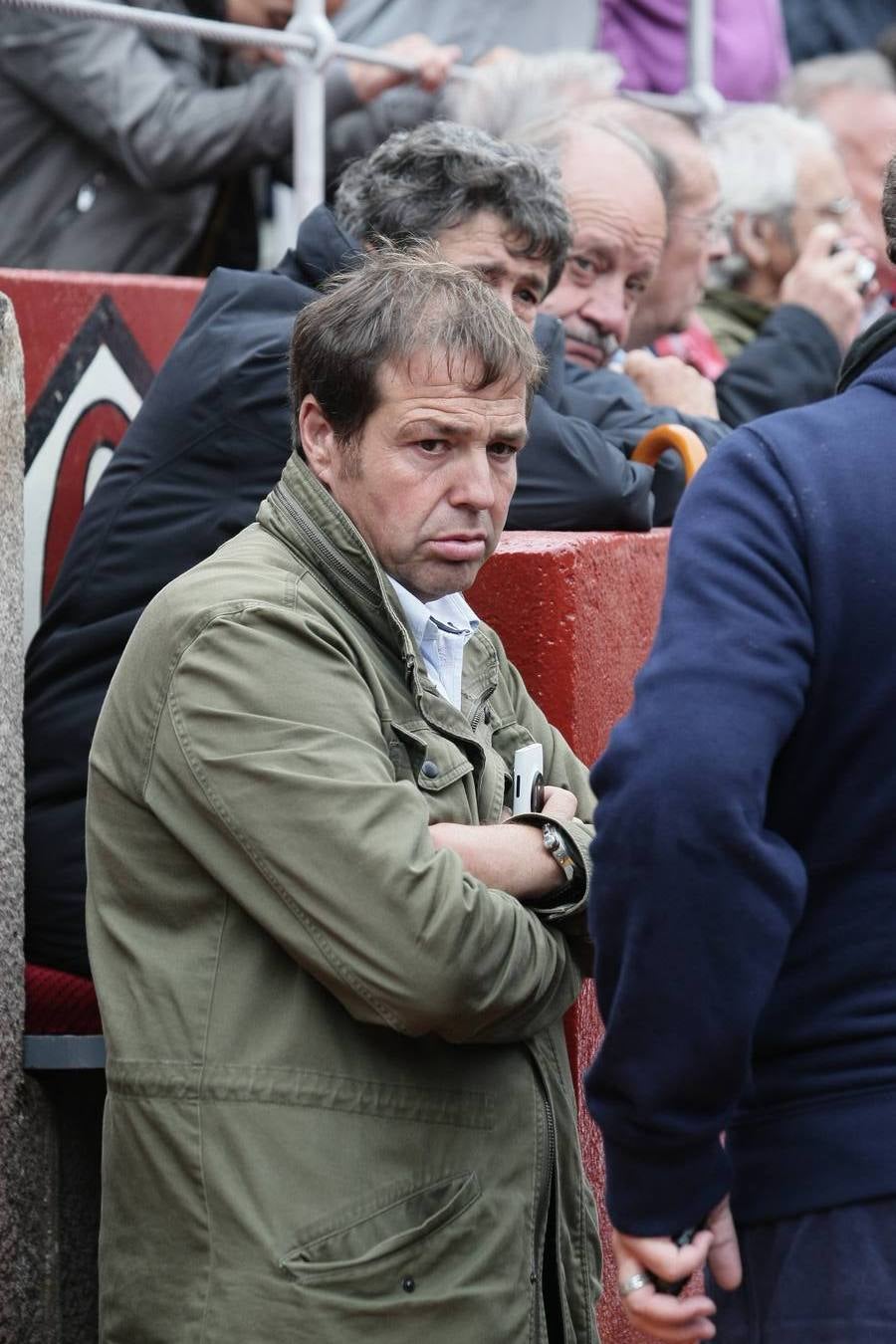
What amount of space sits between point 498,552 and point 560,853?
2.60 feet

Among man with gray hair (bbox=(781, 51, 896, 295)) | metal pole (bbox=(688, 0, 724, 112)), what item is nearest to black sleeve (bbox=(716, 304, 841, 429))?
metal pole (bbox=(688, 0, 724, 112))

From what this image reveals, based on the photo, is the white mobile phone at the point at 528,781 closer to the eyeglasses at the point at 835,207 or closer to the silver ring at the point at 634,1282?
the silver ring at the point at 634,1282

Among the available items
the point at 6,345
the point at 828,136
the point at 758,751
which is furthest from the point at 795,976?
the point at 828,136

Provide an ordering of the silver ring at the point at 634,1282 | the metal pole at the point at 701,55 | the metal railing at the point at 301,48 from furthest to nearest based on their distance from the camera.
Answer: the metal pole at the point at 701,55, the metal railing at the point at 301,48, the silver ring at the point at 634,1282

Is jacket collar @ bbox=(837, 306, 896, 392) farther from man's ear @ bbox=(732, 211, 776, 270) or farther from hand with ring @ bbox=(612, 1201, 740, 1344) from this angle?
man's ear @ bbox=(732, 211, 776, 270)

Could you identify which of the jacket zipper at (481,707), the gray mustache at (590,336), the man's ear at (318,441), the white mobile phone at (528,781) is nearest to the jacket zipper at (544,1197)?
the white mobile phone at (528,781)

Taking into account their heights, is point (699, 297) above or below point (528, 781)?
below

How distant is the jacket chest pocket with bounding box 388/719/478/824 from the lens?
93.0 inches

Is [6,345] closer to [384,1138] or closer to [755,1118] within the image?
[384,1138]

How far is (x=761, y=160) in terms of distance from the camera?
598 cm

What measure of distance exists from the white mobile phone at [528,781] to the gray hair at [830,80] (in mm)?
5035

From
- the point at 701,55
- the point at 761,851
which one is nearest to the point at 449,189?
the point at 761,851

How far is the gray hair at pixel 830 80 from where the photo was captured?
7.04 meters

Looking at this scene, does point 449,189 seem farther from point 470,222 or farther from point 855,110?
point 855,110
